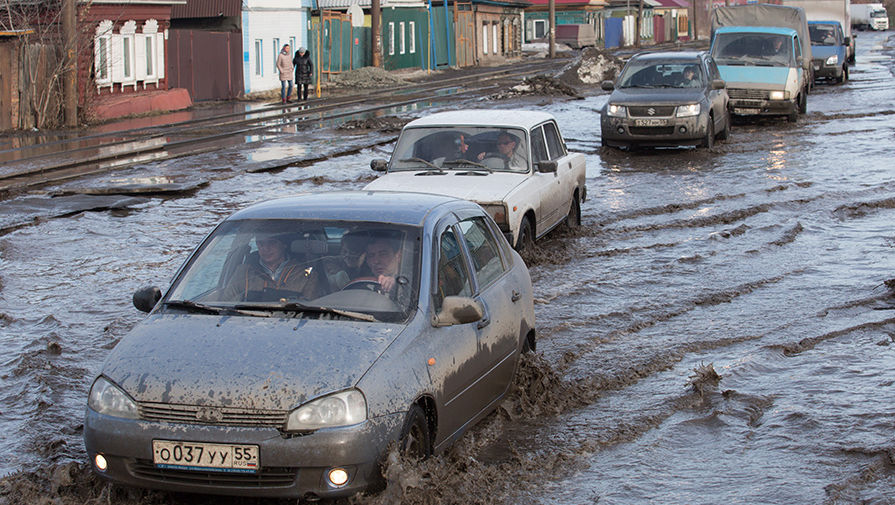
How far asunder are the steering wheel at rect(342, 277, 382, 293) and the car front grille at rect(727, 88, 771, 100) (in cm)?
2135

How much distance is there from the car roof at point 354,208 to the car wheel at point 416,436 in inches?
47.0

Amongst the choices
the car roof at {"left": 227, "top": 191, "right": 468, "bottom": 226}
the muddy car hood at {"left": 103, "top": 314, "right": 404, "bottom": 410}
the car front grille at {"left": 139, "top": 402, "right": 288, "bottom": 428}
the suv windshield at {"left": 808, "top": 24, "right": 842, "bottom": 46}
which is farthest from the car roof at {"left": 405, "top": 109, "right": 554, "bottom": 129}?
the suv windshield at {"left": 808, "top": 24, "right": 842, "bottom": 46}

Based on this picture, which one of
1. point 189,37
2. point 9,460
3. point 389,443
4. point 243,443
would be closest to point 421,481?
point 389,443

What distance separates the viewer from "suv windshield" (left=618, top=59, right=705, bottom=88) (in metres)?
21.5

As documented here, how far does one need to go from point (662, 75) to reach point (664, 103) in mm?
1131

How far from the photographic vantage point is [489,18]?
69.8 m

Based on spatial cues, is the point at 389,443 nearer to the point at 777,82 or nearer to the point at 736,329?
the point at 736,329

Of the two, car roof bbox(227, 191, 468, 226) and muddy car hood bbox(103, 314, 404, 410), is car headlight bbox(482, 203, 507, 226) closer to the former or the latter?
car roof bbox(227, 191, 468, 226)

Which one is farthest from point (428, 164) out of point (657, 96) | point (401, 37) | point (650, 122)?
point (401, 37)

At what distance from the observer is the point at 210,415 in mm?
4973

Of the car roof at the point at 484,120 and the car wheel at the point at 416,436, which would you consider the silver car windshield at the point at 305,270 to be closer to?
the car wheel at the point at 416,436

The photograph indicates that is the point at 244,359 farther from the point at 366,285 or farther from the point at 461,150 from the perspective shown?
the point at 461,150

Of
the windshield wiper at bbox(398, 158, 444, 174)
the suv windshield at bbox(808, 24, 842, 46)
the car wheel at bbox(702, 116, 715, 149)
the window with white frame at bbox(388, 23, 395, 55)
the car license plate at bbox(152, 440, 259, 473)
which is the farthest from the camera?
the window with white frame at bbox(388, 23, 395, 55)

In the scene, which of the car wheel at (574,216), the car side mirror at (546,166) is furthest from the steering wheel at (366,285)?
the car wheel at (574,216)
